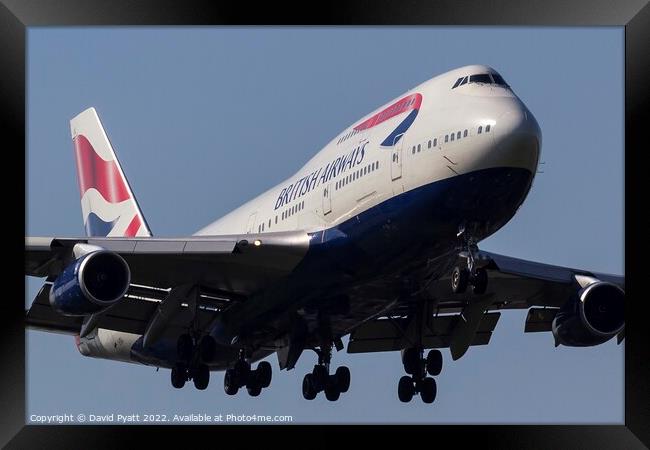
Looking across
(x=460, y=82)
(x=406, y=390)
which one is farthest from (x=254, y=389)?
(x=460, y=82)

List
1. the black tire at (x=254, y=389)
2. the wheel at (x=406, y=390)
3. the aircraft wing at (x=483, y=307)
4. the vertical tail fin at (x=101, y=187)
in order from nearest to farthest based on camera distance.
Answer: the aircraft wing at (x=483, y=307) < the wheel at (x=406, y=390) < the black tire at (x=254, y=389) < the vertical tail fin at (x=101, y=187)

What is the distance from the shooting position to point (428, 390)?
30828 mm

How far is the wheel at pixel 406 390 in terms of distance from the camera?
3095 centimetres

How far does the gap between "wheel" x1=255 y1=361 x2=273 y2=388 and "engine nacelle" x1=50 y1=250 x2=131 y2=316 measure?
211 inches

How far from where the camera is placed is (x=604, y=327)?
31.3 metres

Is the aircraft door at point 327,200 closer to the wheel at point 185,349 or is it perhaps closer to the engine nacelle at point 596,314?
the wheel at point 185,349

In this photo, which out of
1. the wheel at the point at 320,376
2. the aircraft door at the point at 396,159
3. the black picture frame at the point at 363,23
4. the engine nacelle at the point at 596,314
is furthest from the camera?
the engine nacelle at the point at 596,314

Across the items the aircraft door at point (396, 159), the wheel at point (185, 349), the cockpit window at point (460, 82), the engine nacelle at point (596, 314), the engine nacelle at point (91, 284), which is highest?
the cockpit window at point (460, 82)

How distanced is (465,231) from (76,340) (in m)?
12.8

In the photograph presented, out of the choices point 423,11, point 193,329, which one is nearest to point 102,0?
point 423,11

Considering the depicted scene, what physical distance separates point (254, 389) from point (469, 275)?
7800 millimetres

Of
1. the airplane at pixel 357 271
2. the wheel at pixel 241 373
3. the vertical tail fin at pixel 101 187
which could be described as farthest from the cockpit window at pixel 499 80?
the vertical tail fin at pixel 101 187

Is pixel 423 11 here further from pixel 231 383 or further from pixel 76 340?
pixel 76 340

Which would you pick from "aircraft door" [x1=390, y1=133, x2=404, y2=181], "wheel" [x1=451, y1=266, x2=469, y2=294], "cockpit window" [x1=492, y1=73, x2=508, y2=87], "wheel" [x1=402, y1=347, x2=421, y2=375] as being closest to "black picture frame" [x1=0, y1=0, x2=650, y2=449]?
"cockpit window" [x1=492, y1=73, x2=508, y2=87]
